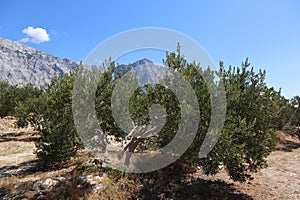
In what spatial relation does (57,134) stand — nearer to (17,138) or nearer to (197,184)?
(197,184)

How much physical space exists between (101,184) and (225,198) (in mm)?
8733

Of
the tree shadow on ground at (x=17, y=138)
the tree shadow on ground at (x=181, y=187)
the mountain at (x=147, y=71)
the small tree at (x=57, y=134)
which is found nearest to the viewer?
the tree shadow on ground at (x=181, y=187)

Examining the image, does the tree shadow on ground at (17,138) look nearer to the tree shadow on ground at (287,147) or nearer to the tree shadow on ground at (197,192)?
the tree shadow on ground at (197,192)

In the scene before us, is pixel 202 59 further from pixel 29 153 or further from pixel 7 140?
pixel 7 140

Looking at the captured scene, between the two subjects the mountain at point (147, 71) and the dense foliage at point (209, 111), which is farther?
the mountain at point (147, 71)

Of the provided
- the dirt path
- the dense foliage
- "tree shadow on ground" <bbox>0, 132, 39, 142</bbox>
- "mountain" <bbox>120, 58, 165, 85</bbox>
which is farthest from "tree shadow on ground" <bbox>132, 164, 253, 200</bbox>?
"tree shadow on ground" <bbox>0, 132, 39, 142</bbox>

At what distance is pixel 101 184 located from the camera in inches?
614

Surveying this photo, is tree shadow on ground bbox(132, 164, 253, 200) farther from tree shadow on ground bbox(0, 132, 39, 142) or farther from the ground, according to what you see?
tree shadow on ground bbox(0, 132, 39, 142)

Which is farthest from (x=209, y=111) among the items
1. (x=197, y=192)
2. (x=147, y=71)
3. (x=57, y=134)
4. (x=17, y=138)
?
(x=17, y=138)

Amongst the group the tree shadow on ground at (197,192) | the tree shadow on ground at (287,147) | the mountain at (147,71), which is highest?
the mountain at (147,71)

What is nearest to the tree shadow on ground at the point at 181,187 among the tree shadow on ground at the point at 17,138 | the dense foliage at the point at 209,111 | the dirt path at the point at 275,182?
the dirt path at the point at 275,182

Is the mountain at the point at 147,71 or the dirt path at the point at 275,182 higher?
the mountain at the point at 147,71

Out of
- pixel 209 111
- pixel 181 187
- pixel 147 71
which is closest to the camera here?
pixel 209 111

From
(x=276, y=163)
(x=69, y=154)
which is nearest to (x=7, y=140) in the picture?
(x=69, y=154)
